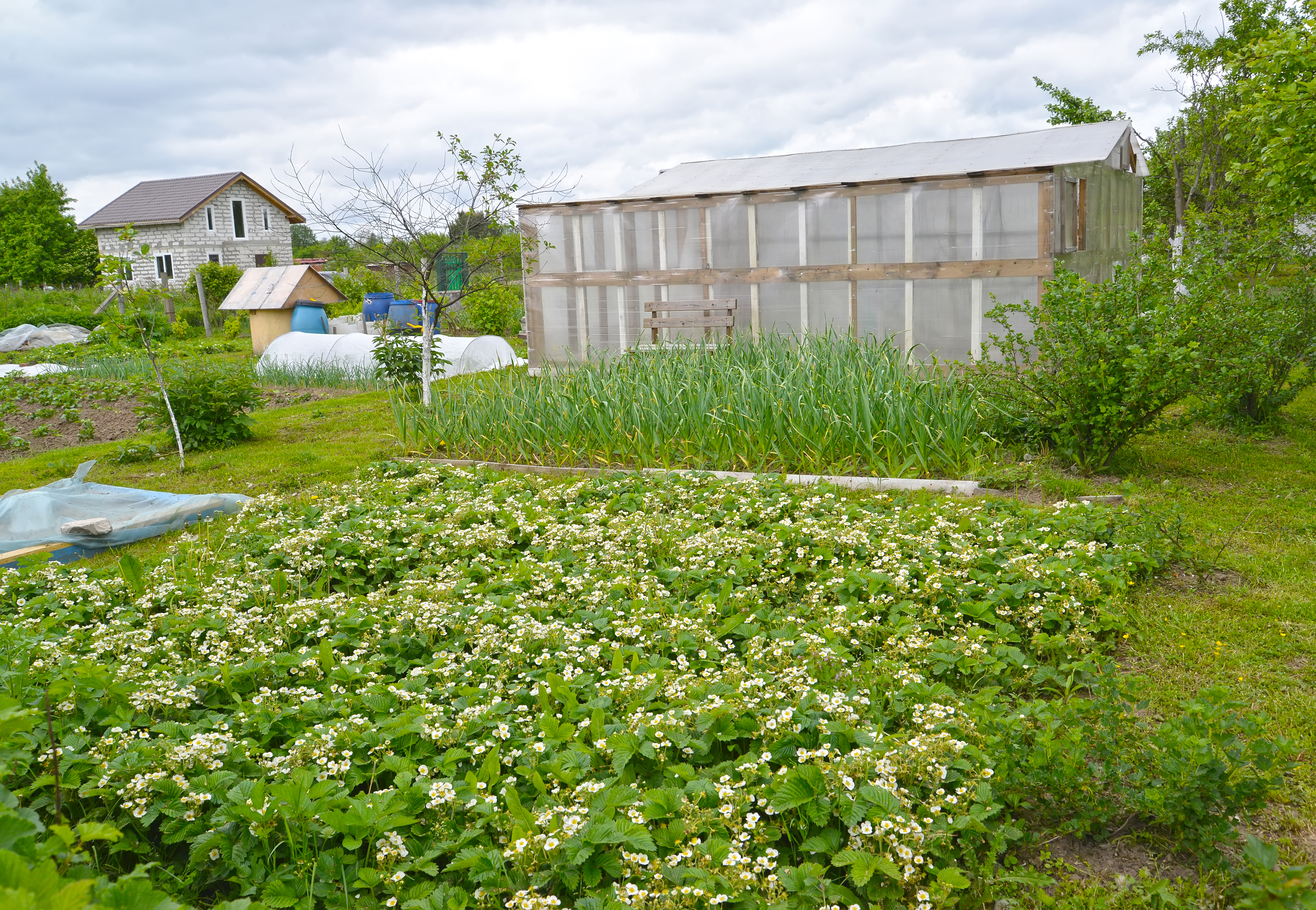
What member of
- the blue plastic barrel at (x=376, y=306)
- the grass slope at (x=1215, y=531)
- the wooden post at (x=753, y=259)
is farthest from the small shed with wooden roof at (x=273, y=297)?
the wooden post at (x=753, y=259)

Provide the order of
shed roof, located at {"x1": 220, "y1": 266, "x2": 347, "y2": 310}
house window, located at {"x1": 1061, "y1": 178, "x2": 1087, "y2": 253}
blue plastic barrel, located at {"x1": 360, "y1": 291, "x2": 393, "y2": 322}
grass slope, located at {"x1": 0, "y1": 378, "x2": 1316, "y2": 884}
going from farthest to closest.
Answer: blue plastic barrel, located at {"x1": 360, "y1": 291, "x2": 393, "y2": 322}
shed roof, located at {"x1": 220, "y1": 266, "x2": 347, "y2": 310}
house window, located at {"x1": 1061, "y1": 178, "x2": 1087, "y2": 253}
grass slope, located at {"x1": 0, "y1": 378, "x2": 1316, "y2": 884}

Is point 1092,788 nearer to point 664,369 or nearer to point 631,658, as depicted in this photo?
point 631,658

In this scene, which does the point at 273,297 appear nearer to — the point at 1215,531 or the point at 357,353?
the point at 357,353

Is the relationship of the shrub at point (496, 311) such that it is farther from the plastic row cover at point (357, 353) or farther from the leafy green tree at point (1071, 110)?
the leafy green tree at point (1071, 110)

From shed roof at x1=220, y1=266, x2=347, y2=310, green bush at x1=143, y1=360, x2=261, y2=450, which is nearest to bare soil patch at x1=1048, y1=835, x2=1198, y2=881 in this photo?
green bush at x1=143, y1=360, x2=261, y2=450

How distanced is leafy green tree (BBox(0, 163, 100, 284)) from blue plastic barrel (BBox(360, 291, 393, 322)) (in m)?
20.5

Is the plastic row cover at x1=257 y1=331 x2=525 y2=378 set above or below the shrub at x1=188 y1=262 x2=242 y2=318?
below

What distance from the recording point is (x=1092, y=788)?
2439 millimetres

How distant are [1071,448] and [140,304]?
8.03 metres

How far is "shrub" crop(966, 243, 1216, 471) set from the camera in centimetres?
563

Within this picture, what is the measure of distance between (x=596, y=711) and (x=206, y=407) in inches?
284

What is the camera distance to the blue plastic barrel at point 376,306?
779 inches

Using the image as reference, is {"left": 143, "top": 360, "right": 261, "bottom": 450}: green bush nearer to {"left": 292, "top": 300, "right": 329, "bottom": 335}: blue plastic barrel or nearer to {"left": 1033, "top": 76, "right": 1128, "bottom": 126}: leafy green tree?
{"left": 292, "top": 300, "right": 329, "bottom": 335}: blue plastic barrel

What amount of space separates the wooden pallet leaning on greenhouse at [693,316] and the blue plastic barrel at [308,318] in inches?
337
